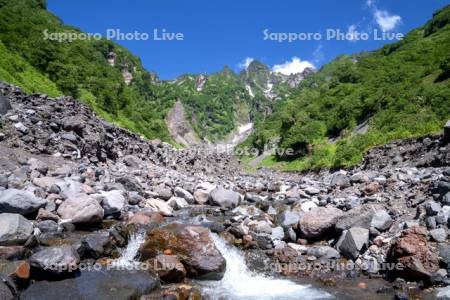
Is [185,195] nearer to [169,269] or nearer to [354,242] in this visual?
[169,269]

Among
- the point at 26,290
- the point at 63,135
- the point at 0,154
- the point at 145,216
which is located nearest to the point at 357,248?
the point at 145,216

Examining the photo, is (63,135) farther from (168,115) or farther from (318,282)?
(168,115)

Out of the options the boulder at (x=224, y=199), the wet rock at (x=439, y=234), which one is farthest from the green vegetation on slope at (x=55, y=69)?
the wet rock at (x=439, y=234)

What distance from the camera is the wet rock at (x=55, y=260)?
9.13m

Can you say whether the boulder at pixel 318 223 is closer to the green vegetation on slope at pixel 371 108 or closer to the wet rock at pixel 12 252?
the wet rock at pixel 12 252

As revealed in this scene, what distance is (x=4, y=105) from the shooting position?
66.1ft

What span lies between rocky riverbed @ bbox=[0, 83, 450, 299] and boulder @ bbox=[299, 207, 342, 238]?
0.03 metres

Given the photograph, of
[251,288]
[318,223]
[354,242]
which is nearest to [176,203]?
[318,223]

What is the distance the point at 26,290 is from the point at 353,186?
16144 mm

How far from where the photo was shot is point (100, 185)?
16.9 m

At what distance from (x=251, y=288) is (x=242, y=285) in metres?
0.32

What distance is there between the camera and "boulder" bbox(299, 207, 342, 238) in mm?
13406

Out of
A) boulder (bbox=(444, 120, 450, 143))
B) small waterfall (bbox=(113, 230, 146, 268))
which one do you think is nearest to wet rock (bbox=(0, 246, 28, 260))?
small waterfall (bbox=(113, 230, 146, 268))

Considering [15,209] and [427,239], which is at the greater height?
[15,209]
